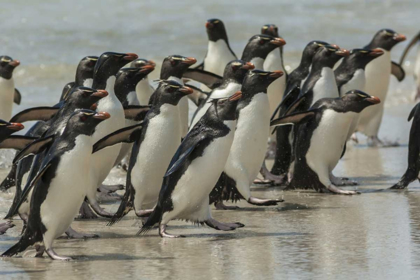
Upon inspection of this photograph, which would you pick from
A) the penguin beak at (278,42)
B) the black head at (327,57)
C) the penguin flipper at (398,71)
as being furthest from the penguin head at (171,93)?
the penguin flipper at (398,71)

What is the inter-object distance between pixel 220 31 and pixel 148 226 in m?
4.52

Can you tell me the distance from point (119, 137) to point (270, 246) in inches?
49.7

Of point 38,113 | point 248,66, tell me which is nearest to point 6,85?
point 38,113

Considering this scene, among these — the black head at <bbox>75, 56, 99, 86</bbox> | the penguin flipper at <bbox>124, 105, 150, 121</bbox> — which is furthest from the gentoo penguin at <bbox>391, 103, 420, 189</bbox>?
the black head at <bbox>75, 56, 99, 86</bbox>

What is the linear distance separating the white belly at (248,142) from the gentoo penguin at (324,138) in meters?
0.64

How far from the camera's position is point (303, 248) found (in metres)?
4.87

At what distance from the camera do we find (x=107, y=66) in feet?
20.6

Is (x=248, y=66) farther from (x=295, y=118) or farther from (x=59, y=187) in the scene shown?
(x=59, y=187)

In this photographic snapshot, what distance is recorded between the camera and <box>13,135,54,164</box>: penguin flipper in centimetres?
512

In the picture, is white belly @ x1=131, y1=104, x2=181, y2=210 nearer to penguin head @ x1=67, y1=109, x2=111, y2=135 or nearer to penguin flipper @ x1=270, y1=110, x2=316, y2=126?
penguin head @ x1=67, y1=109, x2=111, y2=135

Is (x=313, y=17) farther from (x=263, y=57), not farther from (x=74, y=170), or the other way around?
(x=74, y=170)

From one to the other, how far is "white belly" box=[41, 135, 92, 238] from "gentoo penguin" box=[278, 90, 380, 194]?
7.70 ft

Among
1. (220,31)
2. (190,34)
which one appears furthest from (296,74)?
(190,34)

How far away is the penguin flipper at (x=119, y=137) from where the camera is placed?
18.3 ft
